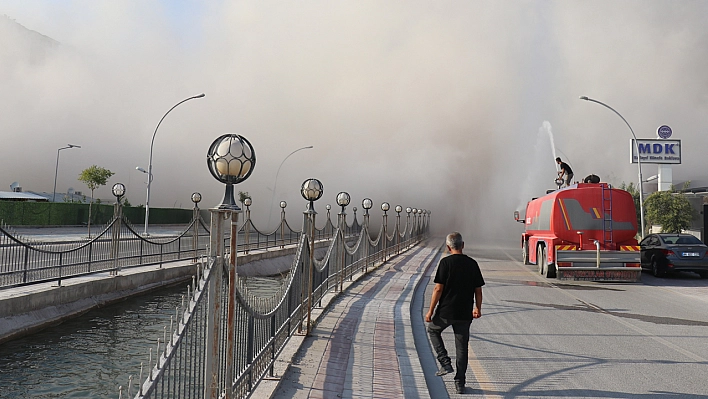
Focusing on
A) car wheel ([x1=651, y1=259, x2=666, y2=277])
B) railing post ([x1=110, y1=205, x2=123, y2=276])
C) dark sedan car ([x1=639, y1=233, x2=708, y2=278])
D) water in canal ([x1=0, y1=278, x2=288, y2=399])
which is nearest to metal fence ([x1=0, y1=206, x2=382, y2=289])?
railing post ([x1=110, y1=205, x2=123, y2=276])

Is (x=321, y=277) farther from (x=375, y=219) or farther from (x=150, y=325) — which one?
(x=375, y=219)

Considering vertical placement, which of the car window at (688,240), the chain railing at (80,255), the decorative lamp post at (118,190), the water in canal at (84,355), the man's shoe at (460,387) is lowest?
the water in canal at (84,355)

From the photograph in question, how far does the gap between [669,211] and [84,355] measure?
106ft

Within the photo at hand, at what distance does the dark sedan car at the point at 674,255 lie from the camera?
1711cm

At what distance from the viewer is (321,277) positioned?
9.70 meters

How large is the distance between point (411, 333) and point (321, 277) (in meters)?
2.07

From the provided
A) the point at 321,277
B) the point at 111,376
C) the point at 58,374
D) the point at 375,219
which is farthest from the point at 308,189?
the point at 375,219

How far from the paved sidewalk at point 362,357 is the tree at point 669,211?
26348mm

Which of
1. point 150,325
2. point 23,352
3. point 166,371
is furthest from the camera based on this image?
point 150,325

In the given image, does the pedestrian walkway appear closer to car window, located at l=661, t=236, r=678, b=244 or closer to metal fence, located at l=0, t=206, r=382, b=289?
metal fence, located at l=0, t=206, r=382, b=289

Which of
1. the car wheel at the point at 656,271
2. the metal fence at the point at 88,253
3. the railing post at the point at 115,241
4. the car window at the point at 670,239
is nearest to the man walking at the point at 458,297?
the metal fence at the point at 88,253

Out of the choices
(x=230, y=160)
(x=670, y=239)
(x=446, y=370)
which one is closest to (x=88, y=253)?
(x=446, y=370)

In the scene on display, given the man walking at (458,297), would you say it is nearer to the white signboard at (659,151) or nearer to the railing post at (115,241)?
the railing post at (115,241)

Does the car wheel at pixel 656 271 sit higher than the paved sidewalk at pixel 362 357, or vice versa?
the car wheel at pixel 656 271
